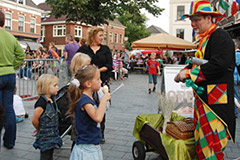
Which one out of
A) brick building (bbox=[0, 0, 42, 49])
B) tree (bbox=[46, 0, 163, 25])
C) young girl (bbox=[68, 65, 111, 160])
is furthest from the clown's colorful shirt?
brick building (bbox=[0, 0, 42, 49])

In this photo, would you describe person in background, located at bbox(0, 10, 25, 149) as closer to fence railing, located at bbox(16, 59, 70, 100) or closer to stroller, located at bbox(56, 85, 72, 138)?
stroller, located at bbox(56, 85, 72, 138)

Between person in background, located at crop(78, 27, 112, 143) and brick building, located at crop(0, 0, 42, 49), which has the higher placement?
brick building, located at crop(0, 0, 42, 49)

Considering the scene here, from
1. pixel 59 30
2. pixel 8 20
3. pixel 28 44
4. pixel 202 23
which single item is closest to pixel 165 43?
pixel 202 23

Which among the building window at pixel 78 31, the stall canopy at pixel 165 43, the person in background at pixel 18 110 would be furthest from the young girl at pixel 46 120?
the building window at pixel 78 31

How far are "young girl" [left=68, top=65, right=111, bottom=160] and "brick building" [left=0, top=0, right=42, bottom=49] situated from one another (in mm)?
33244

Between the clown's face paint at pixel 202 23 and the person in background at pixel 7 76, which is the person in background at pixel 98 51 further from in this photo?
the clown's face paint at pixel 202 23

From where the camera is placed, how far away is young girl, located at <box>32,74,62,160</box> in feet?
10.1

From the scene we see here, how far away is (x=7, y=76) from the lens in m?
3.62

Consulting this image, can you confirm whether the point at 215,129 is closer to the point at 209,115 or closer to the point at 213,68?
the point at 209,115

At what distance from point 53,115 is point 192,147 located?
168cm

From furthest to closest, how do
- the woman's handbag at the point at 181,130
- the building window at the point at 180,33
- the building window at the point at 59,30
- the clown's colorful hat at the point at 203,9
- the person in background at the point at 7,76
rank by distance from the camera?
the building window at the point at 59,30, the building window at the point at 180,33, the person in background at the point at 7,76, the woman's handbag at the point at 181,130, the clown's colorful hat at the point at 203,9

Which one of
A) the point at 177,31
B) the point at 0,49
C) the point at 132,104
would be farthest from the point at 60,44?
the point at 0,49

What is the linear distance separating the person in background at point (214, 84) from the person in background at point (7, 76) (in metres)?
2.46

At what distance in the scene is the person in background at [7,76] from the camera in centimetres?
357
